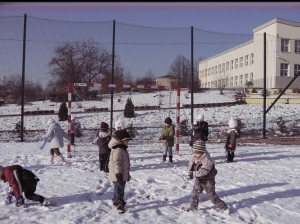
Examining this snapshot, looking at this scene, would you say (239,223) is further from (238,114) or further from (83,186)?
(238,114)

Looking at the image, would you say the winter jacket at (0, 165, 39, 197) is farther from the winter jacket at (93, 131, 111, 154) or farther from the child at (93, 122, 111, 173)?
the winter jacket at (93, 131, 111, 154)

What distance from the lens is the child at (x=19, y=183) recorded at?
5.82 meters

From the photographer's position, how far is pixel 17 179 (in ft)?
19.1

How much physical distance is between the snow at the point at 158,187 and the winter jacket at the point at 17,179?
303 mm

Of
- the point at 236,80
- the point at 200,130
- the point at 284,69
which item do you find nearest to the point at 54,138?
the point at 200,130

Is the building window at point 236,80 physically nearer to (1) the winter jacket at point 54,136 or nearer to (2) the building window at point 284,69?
(2) the building window at point 284,69

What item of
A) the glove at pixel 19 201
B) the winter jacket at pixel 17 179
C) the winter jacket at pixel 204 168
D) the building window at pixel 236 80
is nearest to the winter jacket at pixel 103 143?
the winter jacket at pixel 17 179

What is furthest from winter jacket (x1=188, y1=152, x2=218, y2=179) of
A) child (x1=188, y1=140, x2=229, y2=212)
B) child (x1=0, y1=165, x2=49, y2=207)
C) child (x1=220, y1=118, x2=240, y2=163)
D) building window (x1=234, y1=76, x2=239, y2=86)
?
building window (x1=234, y1=76, x2=239, y2=86)

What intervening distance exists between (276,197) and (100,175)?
3.89m

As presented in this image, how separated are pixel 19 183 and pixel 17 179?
0.07 metres

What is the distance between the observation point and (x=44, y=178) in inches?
320

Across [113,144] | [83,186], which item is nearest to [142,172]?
[83,186]

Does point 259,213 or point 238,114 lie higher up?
point 238,114

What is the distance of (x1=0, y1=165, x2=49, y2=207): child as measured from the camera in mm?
5820
